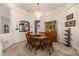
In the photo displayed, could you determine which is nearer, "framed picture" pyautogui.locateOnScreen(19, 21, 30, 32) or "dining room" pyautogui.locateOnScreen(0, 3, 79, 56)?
"dining room" pyautogui.locateOnScreen(0, 3, 79, 56)

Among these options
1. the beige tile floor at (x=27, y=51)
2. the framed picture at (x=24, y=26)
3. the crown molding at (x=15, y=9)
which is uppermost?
the crown molding at (x=15, y=9)

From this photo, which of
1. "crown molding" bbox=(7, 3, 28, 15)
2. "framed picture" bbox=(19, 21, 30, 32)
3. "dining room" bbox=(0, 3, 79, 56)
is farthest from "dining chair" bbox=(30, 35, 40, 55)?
"crown molding" bbox=(7, 3, 28, 15)

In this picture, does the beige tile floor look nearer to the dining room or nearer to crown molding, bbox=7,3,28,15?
the dining room

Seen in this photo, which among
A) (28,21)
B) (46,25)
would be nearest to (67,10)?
(46,25)

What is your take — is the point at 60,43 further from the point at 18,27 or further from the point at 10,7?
the point at 10,7

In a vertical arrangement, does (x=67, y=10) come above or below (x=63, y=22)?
above

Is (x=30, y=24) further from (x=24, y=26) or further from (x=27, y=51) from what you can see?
(x=27, y=51)

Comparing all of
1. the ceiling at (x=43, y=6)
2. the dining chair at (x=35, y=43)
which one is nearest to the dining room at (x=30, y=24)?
the ceiling at (x=43, y=6)

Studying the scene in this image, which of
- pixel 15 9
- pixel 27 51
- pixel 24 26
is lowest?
pixel 27 51

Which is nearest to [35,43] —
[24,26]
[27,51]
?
[27,51]

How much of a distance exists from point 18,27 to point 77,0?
1.59m

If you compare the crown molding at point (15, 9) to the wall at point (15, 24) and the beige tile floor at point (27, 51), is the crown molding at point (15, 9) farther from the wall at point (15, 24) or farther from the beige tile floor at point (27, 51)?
the beige tile floor at point (27, 51)

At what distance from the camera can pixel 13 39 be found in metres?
2.52

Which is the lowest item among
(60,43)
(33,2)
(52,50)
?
(52,50)
